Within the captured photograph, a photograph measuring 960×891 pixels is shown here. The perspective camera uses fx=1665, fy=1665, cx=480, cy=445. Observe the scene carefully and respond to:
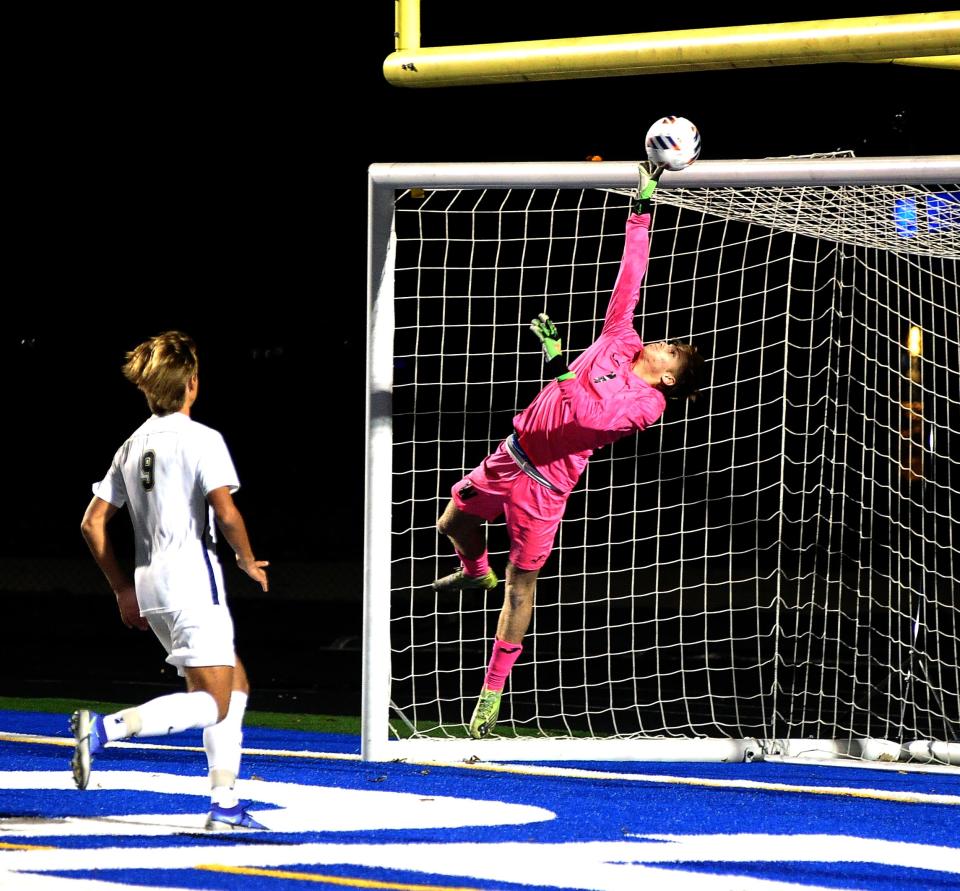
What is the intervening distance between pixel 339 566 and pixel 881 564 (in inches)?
307

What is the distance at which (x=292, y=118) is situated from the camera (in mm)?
22453

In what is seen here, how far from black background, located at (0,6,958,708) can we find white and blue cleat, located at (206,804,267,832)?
32.8ft

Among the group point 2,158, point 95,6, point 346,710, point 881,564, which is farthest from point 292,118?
point 346,710

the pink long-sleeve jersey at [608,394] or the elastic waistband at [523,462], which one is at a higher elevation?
the pink long-sleeve jersey at [608,394]

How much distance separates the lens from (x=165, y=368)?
17.3 ft

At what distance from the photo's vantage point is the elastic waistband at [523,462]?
300 inches

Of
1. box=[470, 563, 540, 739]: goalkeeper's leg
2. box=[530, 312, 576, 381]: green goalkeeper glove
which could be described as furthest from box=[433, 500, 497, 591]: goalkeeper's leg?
box=[530, 312, 576, 381]: green goalkeeper glove

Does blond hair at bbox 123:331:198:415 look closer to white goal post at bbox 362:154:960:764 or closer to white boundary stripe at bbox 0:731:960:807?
white goal post at bbox 362:154:960:764

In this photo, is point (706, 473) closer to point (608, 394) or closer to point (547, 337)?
point (608, 394)

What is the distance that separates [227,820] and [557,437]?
2836mm

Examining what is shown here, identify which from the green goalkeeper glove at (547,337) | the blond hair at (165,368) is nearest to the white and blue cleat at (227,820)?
the blond hair at (165,368)

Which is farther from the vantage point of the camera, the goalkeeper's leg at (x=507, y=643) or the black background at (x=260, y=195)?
the black background at (x=260, y=195)

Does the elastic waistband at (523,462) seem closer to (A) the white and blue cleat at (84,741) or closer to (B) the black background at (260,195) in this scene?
(A) the white and blue cleat at (84,741)

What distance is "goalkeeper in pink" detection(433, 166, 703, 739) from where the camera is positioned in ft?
24.3
